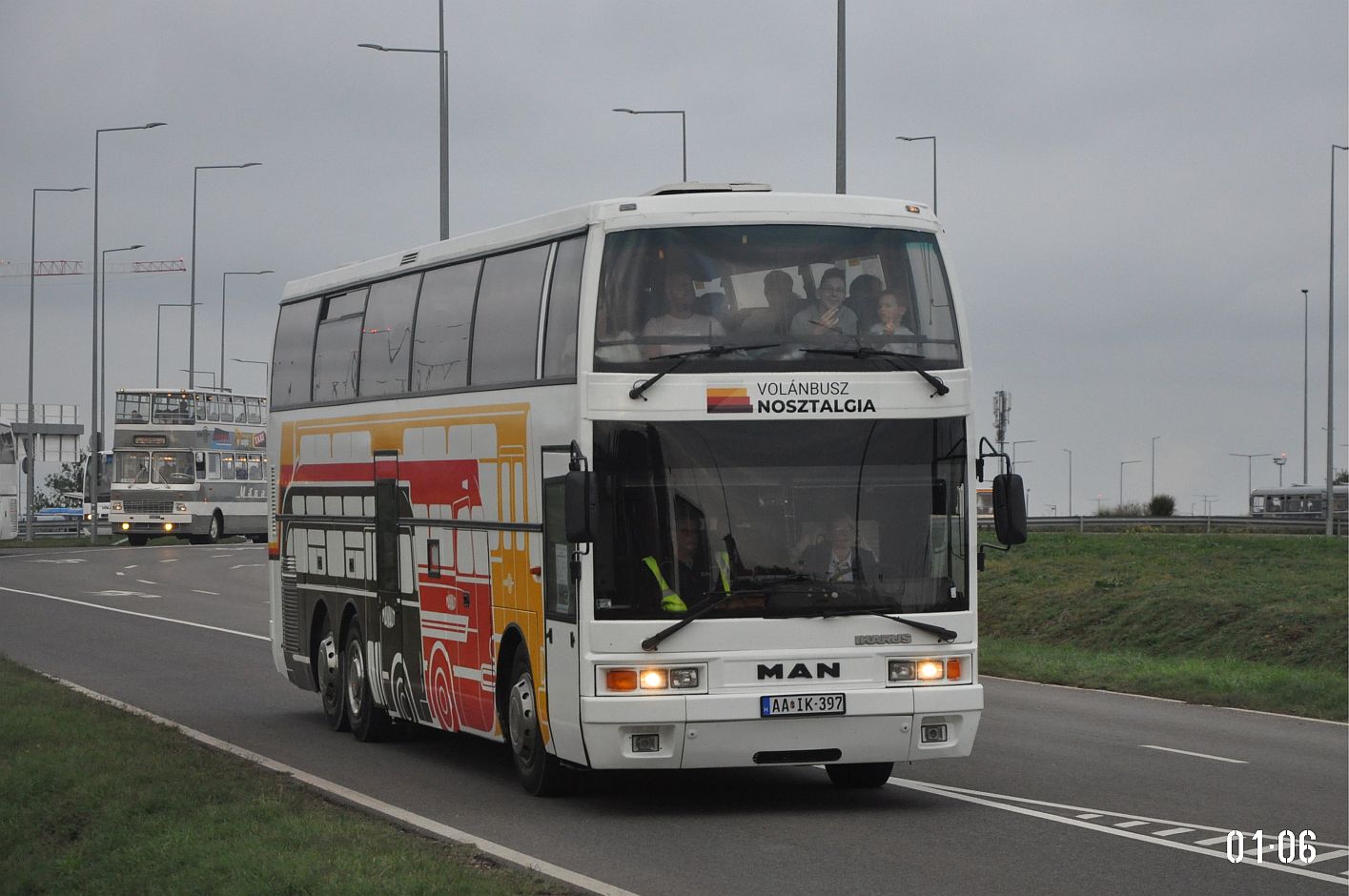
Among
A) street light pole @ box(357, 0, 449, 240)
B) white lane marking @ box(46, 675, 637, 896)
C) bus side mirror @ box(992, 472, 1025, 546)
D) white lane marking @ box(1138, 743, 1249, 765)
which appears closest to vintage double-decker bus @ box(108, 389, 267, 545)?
street light pole @ box(357, 0, 449, 240)

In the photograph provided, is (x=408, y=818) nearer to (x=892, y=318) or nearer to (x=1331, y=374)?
(x=892, y=318)

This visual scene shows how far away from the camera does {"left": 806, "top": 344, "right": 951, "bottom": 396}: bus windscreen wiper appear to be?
12625mm

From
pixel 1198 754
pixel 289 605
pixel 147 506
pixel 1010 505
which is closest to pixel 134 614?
pixel 289 605

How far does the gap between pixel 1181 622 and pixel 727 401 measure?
59.2 feet

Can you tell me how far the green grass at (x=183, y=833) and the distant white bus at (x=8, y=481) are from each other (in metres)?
52.9

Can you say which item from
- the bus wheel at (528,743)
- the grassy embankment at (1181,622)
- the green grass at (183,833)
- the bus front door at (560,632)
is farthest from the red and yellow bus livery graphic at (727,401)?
the grassy embankment at (1181,622)

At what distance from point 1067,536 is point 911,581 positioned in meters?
34.4

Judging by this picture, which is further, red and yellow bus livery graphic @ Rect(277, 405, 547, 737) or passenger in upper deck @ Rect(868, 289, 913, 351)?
red and yellow bus livery graphic @ Rect(277, 405, 547, 737)

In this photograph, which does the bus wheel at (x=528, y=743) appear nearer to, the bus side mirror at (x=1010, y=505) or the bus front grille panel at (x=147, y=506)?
the bus side mirror at (x=1010, y=505)

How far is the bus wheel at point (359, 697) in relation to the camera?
17.0m

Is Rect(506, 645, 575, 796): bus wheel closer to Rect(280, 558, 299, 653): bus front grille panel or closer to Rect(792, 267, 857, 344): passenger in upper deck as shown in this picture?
Rect(792, 267, 857, 344): passenger in upper deck

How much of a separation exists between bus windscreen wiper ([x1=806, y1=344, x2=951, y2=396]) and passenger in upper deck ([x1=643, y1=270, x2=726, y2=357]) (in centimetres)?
65

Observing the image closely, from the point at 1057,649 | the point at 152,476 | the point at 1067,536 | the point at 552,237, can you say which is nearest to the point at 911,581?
the point at 552,237

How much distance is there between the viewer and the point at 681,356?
1248 cm
